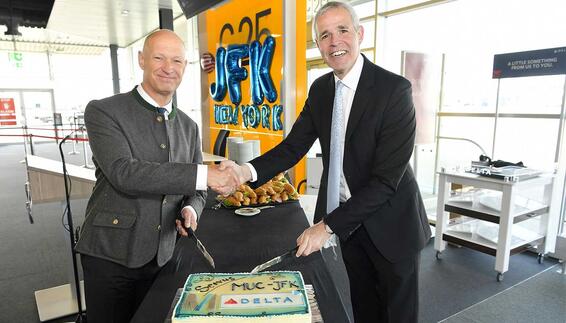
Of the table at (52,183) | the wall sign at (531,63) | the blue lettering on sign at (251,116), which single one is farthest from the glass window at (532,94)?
the table at (52,183)

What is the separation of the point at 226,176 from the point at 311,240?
0.50 meters

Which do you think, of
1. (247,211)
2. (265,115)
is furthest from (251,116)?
(247,211)

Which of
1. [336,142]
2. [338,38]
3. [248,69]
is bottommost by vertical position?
[336,142]

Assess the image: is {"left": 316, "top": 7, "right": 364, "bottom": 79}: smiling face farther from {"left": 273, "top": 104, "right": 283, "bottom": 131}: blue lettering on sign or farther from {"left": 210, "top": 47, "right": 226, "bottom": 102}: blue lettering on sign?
{"left": 210, "top": 47, "right": 226, "bottom": 102}: blue lettering on sign

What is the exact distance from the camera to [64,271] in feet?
11.6

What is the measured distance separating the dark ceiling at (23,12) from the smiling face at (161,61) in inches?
334

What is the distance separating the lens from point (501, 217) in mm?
3340

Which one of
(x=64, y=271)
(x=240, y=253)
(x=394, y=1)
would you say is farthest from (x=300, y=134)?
(x=394, y=1)

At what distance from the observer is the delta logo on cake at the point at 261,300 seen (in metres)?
0.79

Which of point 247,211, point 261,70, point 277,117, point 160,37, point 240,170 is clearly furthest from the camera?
point 261,70

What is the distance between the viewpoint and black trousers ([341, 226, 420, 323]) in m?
1.43

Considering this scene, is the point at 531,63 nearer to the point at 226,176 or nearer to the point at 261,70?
the point at 261,70

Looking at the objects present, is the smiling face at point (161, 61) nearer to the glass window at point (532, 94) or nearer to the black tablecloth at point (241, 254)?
the black tablecloth at point (241, 254)

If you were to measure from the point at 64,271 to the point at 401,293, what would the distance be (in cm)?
341
